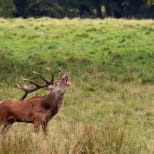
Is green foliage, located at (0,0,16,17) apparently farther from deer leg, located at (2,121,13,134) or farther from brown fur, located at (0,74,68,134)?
deer leg, located at (2,121,13,134)

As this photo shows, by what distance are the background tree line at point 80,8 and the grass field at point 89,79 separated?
20.7 meters

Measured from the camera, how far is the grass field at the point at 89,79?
7902 millimetres

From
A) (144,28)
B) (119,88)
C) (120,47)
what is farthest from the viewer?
(144,28)

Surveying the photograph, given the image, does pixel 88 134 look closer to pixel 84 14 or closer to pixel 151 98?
pixel 151 98

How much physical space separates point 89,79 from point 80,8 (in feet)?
130

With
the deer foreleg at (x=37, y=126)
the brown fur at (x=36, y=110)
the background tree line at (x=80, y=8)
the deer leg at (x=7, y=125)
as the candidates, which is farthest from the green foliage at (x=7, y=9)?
the deer foreleg at (x=37, y=126)

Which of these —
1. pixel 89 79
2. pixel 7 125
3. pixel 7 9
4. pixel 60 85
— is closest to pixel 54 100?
pixel 60 85

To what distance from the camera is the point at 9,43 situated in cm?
2247

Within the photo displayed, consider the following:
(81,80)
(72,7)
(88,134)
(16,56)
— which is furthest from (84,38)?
(72,7)

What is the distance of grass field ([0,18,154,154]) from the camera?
7902mm

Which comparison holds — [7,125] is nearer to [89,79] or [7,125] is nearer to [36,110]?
[36,110]

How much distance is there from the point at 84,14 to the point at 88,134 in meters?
49.8

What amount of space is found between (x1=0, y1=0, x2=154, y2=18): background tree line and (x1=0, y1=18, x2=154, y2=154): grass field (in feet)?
68.0

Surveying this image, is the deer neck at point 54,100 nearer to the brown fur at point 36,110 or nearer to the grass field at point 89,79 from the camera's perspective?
the brown fur at point 36,110
